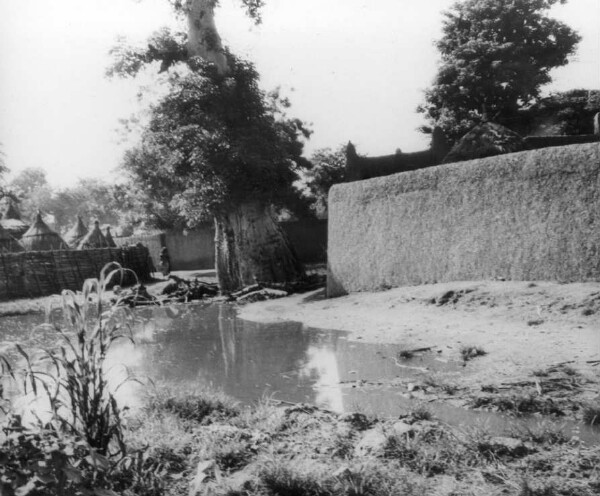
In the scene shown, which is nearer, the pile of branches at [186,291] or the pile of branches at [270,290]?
the pile of branches at [270,290]

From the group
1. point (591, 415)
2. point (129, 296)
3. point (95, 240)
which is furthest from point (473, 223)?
point (95, 240)

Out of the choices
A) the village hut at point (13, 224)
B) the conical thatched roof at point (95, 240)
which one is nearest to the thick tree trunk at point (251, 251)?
the conical thatched roof at point (95, 240)

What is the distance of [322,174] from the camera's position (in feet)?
82.3

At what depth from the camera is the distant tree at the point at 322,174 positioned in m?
25.0

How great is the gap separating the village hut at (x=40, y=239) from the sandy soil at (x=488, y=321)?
16.9m

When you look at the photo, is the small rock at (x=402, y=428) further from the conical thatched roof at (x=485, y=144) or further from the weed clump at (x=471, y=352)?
the conical thatched roof at (x=485, y=144)

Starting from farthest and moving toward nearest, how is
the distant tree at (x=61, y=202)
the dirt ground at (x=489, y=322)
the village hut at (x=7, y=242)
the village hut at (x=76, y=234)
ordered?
1. the distant tree at (x=61, y=202)
2. the village hut at (x=76, y=234)
3. the village hut at (x=7, y=242)
4. the dirt ground at (x=489, y=322)

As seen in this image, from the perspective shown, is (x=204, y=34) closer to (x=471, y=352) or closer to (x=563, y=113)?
(x=471, y=352)

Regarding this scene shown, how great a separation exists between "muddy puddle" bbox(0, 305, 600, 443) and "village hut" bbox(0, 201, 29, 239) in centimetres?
1847

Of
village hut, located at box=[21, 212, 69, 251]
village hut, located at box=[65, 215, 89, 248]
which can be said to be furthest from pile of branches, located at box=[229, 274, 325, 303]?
village hut, located at box=[65, 215, 89, 248]

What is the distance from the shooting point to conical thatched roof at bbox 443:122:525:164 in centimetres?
1311

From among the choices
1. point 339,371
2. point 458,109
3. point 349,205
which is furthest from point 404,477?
point 458,109

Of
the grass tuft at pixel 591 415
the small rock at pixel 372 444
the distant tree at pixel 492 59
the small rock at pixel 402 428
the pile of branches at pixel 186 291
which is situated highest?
the distant tree at pixel 492 59

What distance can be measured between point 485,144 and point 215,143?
23.5 ft
